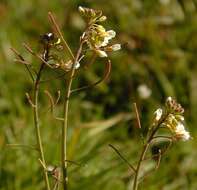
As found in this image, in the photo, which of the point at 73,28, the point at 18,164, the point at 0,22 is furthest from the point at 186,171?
the point at 0,22

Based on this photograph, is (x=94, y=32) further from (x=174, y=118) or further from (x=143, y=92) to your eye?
(x=143, y=92)

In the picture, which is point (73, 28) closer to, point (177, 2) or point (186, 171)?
point (177, 2)

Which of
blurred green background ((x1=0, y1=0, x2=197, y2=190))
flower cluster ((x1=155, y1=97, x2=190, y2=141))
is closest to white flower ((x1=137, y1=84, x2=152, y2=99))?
blurred green background ((x1=0, y1=0, x2=197, y2=190))

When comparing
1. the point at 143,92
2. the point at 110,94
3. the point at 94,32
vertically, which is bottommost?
the point at 110,94

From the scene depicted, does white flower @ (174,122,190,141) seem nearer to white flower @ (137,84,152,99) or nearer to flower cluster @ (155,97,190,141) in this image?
flower cluster @ (155,97,190,141)

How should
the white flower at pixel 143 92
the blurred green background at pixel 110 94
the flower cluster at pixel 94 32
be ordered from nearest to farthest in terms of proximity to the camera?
the flower cluster at pixel 94 32 → the blurred green background at pixel 110 94 → the white flower at pixel 143 92

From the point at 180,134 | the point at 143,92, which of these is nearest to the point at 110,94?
the point at 143,92

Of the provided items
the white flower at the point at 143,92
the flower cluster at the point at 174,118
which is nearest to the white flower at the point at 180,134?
the flower cluster at the point at 174,118

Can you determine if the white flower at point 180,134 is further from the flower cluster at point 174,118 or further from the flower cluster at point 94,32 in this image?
the flower cluster at point 94,32
